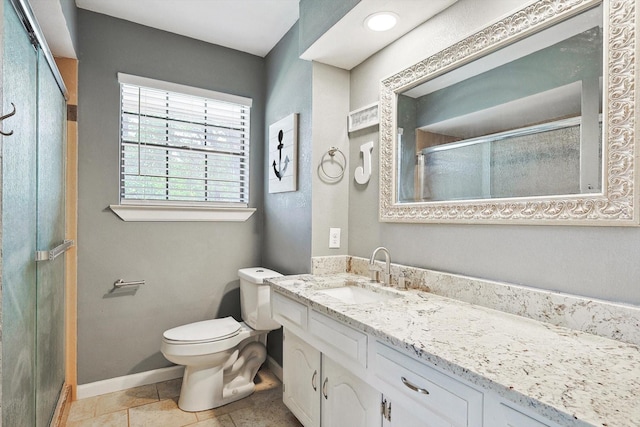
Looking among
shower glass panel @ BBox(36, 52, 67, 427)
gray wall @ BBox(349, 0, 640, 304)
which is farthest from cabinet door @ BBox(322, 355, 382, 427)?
shower glass panel @ BBox(36, 52, 67, 427)

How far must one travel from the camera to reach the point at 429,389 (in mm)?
931

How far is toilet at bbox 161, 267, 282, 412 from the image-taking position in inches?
79.1

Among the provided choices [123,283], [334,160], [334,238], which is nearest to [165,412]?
[123,283]

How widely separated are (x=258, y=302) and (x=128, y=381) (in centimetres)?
108

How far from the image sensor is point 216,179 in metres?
2.64

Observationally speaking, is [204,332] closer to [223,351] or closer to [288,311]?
[223,351]

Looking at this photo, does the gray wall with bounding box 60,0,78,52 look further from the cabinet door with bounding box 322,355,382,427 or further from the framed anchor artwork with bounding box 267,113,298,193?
the cabinet door with bounding box 322,355,382,427

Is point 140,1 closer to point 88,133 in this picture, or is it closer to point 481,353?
point 88,133

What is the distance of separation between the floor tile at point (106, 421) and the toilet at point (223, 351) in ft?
1.02

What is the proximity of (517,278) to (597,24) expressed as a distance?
2.89 feet

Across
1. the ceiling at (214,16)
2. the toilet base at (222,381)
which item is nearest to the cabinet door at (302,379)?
the toilet base at (222,381)

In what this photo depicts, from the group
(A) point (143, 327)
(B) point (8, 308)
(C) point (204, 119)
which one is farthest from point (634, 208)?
(A) point (143, 327)

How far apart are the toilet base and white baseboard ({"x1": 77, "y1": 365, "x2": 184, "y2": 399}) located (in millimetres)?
350

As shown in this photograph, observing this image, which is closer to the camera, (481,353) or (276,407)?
(481,353)
